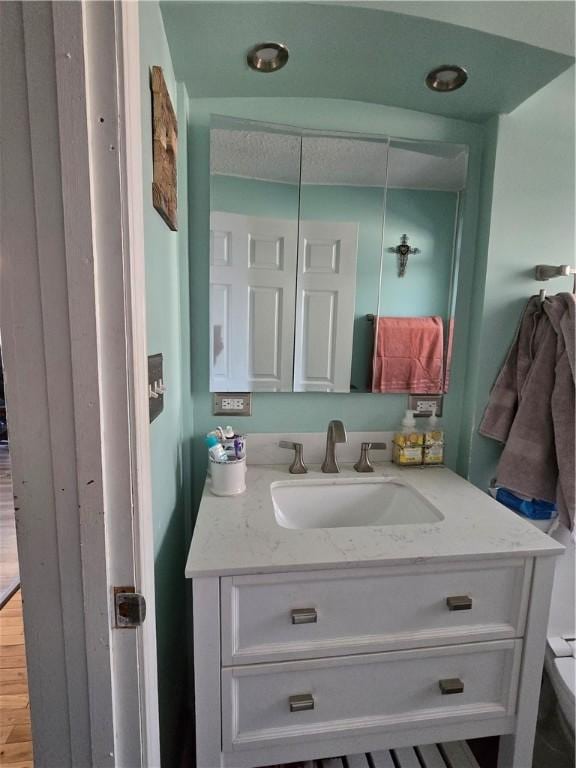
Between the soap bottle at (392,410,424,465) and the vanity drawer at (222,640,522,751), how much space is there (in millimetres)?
533

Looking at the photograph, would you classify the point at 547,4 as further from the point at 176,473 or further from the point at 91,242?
the point at 176,473

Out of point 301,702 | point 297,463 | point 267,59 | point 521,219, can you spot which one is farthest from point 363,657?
point 267,59

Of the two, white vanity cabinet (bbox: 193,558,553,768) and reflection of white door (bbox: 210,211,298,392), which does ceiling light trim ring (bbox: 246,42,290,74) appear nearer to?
reflection of white door (bbox: 210,211,298,392)

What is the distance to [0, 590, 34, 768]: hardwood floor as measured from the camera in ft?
3.79

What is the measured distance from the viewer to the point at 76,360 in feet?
1.46

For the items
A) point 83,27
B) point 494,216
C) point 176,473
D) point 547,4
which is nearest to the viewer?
point 83,27

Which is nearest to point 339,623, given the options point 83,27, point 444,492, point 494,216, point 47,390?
point 444,492

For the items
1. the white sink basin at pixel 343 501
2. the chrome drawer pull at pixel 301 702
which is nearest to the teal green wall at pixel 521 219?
the white sink basin at pixel 343 501

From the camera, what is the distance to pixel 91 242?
43 cm

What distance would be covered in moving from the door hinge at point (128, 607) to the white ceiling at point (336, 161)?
1.11m

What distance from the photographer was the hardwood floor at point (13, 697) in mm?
1156

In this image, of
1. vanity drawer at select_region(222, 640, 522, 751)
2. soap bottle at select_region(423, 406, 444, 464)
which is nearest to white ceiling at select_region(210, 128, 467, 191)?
soap bottle at select_region(423, 406, 444, 464)

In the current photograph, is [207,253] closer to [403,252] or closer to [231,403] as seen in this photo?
[231,403]

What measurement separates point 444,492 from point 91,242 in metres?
1.09
